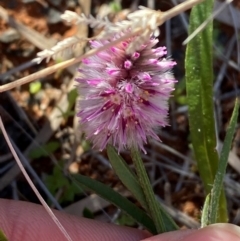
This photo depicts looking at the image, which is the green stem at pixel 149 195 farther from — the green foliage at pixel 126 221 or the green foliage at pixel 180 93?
the green foliage at pixel 180 93

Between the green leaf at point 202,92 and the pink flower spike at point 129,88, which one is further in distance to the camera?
the green leaf at point 202,92

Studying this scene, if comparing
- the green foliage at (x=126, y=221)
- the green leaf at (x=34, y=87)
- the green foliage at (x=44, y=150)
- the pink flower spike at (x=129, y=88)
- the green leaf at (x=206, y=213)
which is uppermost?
the pink flower spike at (x=129, y=88)

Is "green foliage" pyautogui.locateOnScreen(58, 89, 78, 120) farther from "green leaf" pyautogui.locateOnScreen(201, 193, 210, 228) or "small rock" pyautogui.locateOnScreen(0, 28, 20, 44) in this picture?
"green leaf" pyautogui.locateOnScreen(201, 193, 210, 228)

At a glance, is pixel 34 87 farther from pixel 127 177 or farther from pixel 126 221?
pixel 127 177

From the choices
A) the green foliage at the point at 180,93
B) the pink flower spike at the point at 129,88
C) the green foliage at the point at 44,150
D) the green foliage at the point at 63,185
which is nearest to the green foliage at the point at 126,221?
the green foliage at the point at 63,185

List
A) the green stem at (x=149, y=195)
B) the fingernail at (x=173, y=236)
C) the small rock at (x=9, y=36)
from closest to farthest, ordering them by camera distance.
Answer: the green stem at (x=149, y=195) < the fingernail at (x=173, y=236) < the small rock at (x=9, y=36)

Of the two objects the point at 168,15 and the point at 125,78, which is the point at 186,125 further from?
the point at 168,15
